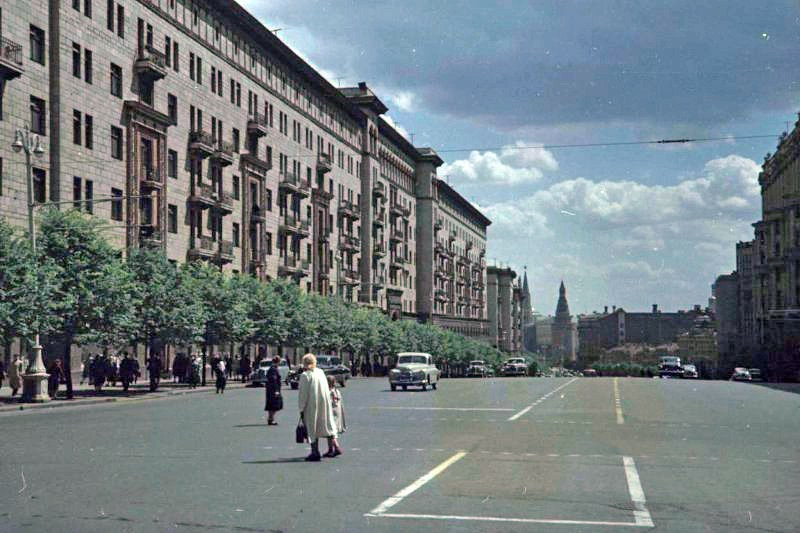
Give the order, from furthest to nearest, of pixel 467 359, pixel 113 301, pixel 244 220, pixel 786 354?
pixel 467 359 < pixel 786 354 < pixel 244 220 < pixel 113 301

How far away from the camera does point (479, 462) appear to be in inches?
585

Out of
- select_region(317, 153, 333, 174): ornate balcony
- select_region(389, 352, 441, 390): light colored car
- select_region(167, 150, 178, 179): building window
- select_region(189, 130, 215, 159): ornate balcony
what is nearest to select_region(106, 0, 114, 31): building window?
select_region(167, 150, 178, 179): building window

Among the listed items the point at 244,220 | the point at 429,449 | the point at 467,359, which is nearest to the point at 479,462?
the point at 429,449

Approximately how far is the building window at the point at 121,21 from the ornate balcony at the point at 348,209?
42.1m

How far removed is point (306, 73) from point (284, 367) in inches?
1451

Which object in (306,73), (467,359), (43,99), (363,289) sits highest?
(306,73)

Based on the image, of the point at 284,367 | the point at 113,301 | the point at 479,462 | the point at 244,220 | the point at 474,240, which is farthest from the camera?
the point at 474,240

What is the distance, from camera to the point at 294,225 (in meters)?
79.9

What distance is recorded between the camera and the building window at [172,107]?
5878cm

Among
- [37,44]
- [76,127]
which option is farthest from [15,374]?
[37,44]

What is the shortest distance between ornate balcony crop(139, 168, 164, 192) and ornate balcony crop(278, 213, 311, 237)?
859 inches

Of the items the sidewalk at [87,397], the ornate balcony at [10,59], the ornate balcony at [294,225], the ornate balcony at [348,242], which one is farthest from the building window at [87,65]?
the ornate balcony at [348,242]

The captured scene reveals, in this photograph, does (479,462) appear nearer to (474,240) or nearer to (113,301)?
(113,301)

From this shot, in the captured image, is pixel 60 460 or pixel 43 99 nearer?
pixel 60 460
